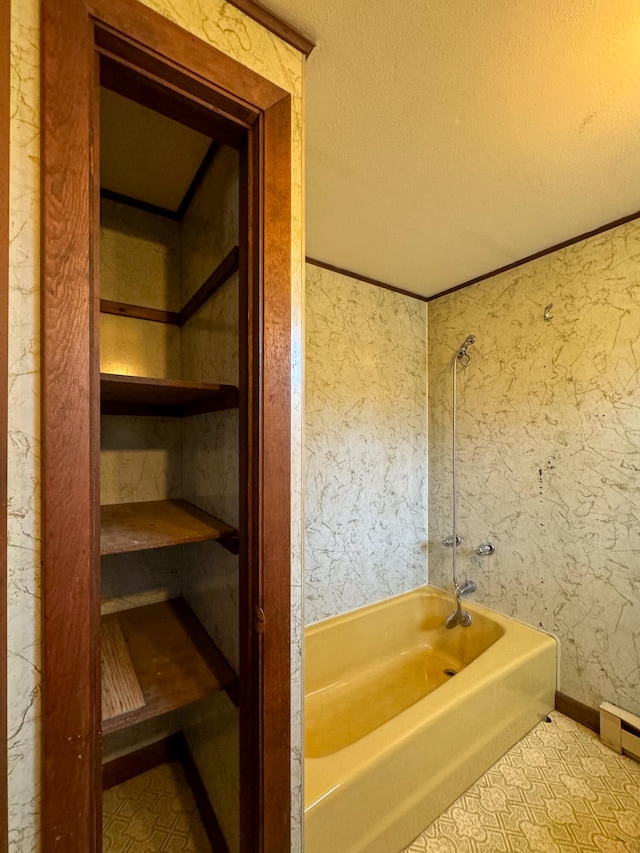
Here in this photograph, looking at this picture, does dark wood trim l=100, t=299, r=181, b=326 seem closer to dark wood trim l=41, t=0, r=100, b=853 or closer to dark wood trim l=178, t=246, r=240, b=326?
dark wood trim l=178, t=246, r=240, b=326

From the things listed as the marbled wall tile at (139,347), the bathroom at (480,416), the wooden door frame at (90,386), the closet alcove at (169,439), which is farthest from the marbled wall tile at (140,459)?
the wooden door frame at (90,386)

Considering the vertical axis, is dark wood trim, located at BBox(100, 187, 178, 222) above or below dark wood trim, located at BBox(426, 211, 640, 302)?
above

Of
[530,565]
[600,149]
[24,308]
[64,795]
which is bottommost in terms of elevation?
[530,565]

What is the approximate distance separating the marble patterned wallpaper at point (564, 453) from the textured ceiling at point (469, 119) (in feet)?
1.08

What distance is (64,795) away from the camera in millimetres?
555

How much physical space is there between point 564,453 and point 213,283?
173cm

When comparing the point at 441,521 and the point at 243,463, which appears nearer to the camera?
the point at 243,463

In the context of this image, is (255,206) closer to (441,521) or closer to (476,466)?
(476,466)

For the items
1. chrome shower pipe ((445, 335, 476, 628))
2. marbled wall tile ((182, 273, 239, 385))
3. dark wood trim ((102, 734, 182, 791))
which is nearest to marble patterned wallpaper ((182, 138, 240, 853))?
marbled wall tile ((182, 273, 239, 385))

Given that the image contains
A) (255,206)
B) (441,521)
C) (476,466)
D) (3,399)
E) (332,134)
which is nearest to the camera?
(3,399)

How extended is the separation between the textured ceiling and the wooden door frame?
0.94ft

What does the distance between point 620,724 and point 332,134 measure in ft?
8.31

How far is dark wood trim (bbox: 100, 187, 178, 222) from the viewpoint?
1.38 metres

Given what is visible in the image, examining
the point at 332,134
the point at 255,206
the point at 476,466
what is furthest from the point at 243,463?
the point at 476,466
